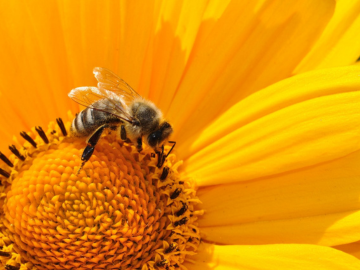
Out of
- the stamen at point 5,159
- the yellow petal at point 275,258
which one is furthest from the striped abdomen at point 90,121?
the yellow petal at point 275,258

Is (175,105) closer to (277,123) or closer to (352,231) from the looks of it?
(277,123)

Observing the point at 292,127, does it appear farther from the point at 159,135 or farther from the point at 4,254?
the point at 4,254

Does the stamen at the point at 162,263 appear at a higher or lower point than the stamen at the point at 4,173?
lower

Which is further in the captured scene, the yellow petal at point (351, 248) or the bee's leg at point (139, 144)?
the bee's leg at point (139, 144)

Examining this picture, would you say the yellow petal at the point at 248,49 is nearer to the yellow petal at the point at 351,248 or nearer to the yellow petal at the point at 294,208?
the yellow petal at the point at 294,208

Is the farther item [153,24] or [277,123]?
[153,24]

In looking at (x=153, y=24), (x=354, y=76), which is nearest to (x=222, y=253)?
(x=354, y=76)

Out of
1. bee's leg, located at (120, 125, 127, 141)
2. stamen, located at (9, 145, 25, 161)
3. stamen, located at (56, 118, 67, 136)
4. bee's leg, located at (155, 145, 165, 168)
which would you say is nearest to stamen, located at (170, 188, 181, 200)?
bee's leg, located at (155, 145, 165, 168)

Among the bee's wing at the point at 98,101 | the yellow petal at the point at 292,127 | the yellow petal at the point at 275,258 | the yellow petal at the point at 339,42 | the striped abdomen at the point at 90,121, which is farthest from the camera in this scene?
the yellow petal at the point at 339,42
